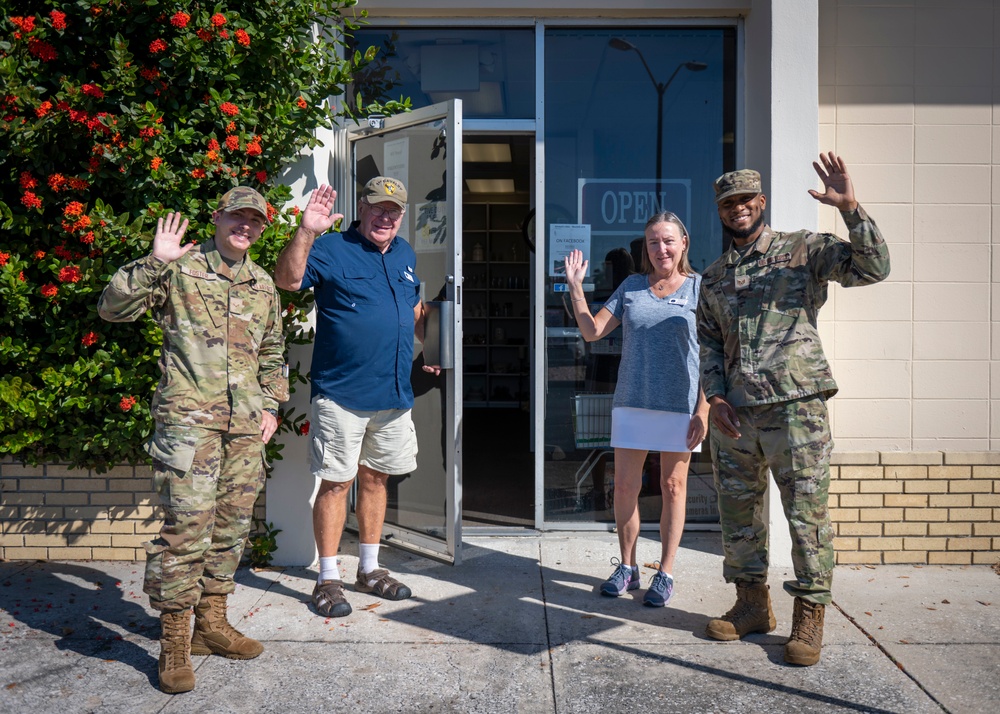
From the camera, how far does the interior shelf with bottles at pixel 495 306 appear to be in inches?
495

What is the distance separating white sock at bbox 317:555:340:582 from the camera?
4.51m

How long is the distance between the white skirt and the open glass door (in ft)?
3.09

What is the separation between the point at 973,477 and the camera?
5.22 metres

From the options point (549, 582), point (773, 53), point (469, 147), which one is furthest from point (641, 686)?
point (469, 147)

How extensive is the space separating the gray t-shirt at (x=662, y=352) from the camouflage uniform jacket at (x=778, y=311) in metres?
0.50

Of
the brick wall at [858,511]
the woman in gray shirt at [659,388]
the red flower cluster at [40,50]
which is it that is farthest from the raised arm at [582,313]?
the red flower cluster at [40,50]

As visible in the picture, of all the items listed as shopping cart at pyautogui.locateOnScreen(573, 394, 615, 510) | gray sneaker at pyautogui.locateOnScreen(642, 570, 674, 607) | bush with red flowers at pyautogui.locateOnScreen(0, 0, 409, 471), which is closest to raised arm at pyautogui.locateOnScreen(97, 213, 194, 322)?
bush with red flowers at pyautogui.locateOnScreen(0, 0, 409, 471)

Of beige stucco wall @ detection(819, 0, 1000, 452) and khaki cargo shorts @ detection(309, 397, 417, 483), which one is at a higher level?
beige stucco wall @ detection(819, 0, 1000, 452)

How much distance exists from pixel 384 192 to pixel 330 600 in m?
1.97

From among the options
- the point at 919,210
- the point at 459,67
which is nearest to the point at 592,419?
the point at 919,210

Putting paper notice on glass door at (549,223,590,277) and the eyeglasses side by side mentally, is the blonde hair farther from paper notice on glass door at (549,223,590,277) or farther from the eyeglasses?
the eyeglasses

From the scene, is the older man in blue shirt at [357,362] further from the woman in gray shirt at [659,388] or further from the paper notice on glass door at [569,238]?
the paper notice on glass door at [569,238]

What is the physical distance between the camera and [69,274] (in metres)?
4.52

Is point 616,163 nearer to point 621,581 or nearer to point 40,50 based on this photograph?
point 621,581
